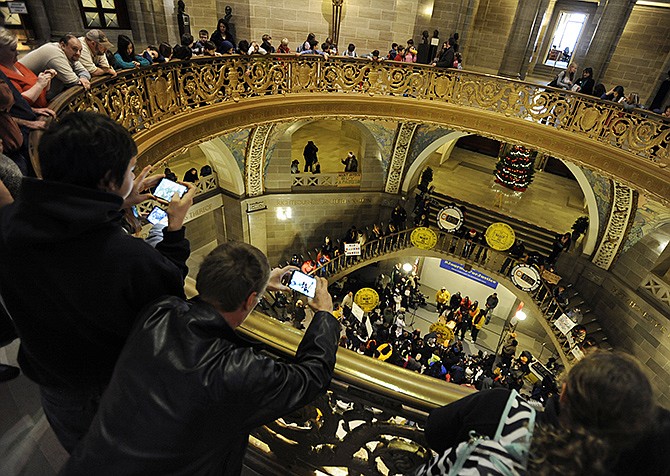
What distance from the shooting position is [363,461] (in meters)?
2.12

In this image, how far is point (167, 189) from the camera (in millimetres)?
2705

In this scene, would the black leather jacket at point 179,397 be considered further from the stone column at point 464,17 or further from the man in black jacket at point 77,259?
the stone column at point 464,17

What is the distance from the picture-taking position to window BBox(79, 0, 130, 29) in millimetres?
11180

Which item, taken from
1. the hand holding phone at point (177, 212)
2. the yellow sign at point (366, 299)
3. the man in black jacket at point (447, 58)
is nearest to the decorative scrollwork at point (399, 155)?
the man in black jacket at point (447, 58)

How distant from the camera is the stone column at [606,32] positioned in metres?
13.2

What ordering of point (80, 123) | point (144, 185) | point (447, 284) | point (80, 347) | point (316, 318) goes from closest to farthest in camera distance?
point (80, 123)
point (80, 347)
point (316, 318)
point (144, 185)
point (447, 284)

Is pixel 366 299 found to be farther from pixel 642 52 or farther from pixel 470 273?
pixel 642 52

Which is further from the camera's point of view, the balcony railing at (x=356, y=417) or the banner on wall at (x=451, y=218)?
the banner on wall at (x=451, y=218)

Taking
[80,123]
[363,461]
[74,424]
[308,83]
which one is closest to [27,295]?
[80,123]

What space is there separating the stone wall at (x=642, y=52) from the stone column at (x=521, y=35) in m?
3.07

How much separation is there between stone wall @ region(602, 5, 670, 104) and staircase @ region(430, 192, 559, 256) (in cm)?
652

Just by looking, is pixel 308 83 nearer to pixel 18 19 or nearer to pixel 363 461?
pixel 18 19

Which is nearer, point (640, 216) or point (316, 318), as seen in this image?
point (316, 318)

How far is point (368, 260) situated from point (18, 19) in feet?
41.0
